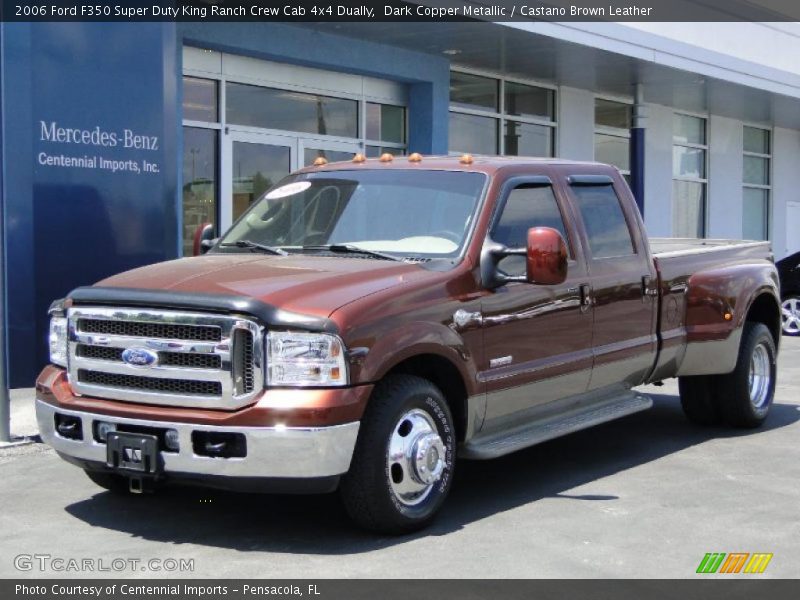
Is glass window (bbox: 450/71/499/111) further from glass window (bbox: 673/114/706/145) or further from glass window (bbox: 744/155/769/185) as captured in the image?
A: glass window (bbox: 744/155/769/185)

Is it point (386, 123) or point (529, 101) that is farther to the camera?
point (529, 101)

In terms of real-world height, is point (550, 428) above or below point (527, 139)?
below

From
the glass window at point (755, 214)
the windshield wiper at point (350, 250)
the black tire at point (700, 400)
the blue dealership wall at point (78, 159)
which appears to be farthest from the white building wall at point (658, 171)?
the windshield wiper at point (350, 250)

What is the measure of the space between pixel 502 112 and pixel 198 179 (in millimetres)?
6643

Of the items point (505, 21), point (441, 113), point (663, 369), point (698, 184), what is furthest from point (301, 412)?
point (698, 184)

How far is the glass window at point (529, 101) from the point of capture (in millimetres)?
19219

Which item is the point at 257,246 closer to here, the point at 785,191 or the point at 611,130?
the point at 611,130

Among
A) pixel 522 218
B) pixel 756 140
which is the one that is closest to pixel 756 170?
pixel 756 140

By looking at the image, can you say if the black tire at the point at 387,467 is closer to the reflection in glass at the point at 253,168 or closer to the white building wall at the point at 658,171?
the reflection in glass at the point at 253,168

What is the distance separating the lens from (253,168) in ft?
48.3

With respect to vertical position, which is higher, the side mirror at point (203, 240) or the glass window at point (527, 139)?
the glass window at point (527, 139)

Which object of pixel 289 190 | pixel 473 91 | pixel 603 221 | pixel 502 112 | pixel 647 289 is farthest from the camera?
pixel 502 112

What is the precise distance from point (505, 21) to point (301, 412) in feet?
32.9

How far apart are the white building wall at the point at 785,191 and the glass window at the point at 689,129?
3.52m
